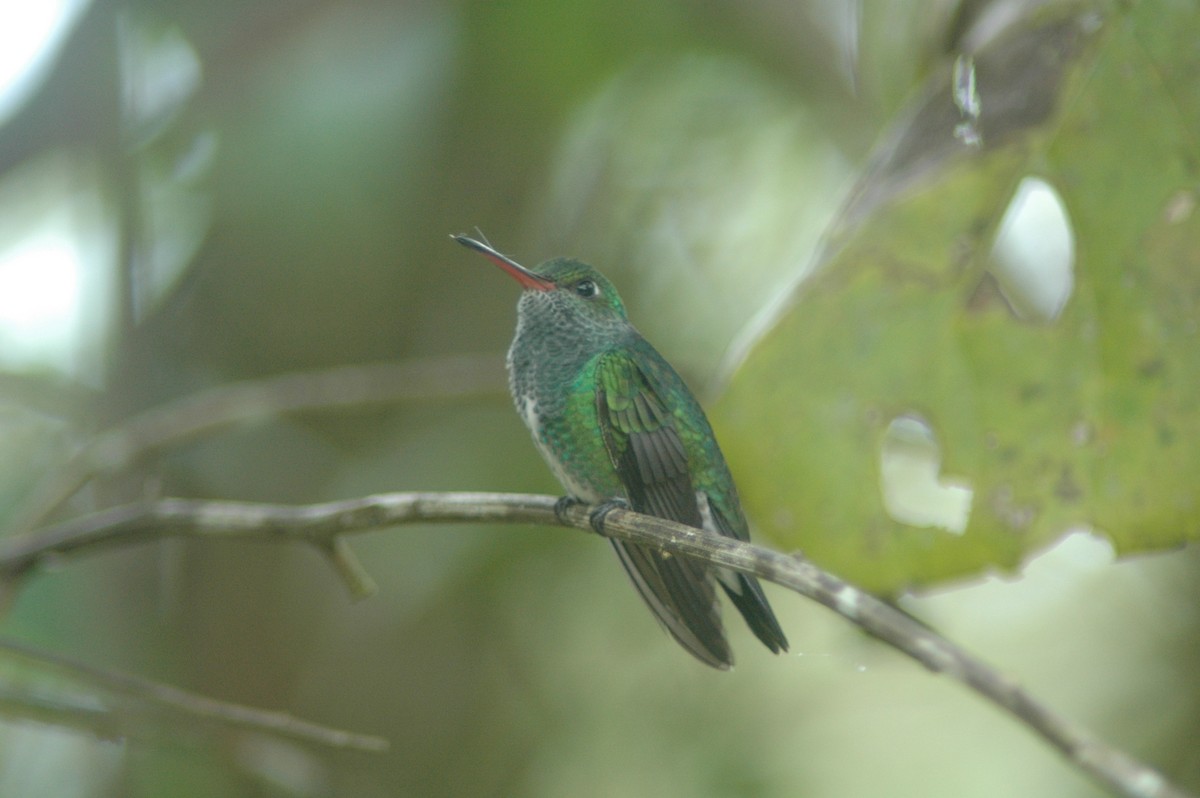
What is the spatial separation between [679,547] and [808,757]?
113 inches

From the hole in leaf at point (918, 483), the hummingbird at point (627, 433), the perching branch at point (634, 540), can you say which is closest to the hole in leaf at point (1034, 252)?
the hole in leaf at point (918, 483)

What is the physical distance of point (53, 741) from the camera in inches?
106

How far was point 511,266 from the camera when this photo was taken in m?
1.15

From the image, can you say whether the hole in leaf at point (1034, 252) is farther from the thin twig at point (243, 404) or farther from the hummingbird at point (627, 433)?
the thin twig at point (243, 404)

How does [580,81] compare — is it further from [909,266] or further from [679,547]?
[679,547]

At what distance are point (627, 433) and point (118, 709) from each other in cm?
120

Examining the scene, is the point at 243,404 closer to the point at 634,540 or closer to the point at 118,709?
the point at 118,709

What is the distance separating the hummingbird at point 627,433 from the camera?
1.04 m

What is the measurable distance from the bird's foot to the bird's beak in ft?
0.84

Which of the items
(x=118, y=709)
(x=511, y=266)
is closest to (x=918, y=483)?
(x=511, y=266)

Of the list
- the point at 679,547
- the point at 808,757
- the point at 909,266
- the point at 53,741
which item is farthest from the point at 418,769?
the point at 679,547

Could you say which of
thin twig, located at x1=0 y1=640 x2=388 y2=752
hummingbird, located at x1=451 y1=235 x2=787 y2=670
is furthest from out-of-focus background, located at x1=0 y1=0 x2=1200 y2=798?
hummingbird, located at x1=451 y1=235 x2=787 y2=670

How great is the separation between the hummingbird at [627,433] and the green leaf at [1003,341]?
260mm

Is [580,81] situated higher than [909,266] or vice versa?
[580,81]
